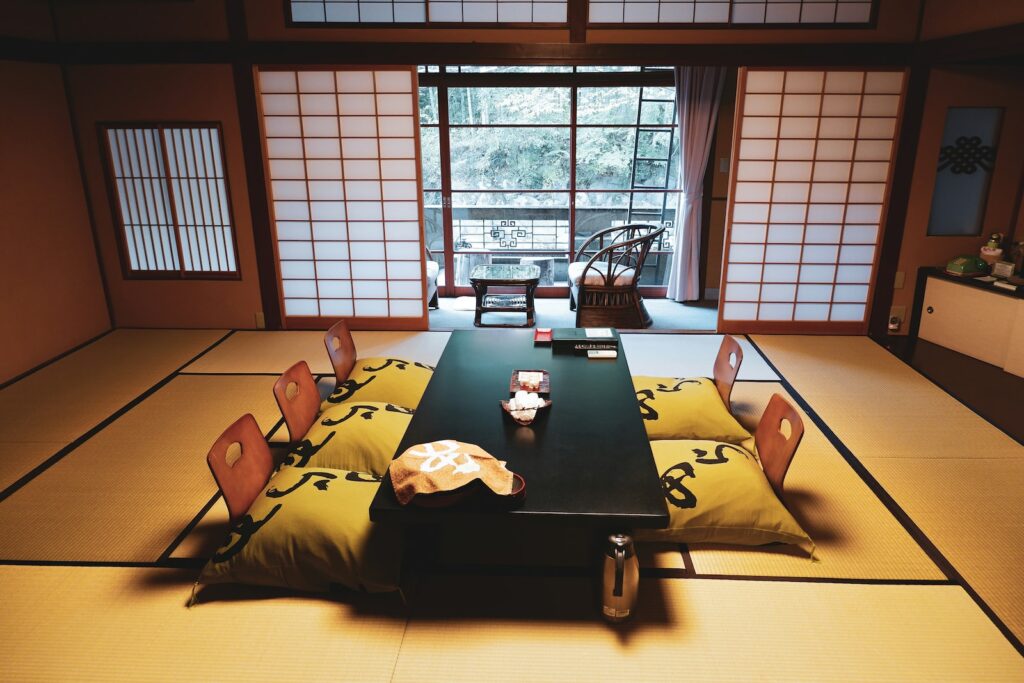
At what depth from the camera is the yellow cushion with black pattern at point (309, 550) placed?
2238 mm

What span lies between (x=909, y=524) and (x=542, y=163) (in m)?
4.68

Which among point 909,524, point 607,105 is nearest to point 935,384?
point 909,524

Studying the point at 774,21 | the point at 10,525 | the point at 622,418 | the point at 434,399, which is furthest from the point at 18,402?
the point at 774,21

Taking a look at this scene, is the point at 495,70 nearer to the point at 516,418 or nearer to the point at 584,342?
the point at 584,342

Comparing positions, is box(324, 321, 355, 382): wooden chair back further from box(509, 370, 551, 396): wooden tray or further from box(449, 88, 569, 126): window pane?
box(449, 88, 569, 126): window pane

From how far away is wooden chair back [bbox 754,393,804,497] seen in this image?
7.96 feet

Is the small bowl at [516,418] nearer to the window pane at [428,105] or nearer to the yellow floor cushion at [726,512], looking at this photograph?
the yellow floor cushion at [726,512]

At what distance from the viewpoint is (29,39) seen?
4.49 metres

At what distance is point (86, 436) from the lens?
3535 millimetres

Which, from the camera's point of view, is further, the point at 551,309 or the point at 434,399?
the point at 551,309

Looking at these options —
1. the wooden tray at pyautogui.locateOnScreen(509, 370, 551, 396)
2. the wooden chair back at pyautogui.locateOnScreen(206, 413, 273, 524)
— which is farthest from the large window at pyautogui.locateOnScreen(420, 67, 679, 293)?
the wooden chair back at pyautogui.locateOnScreen(206, 413, 273, 524)

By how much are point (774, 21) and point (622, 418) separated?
3.60 m

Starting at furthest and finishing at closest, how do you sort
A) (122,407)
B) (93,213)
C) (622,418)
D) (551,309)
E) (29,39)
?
(551,309)
(93,213)
(29,39)
(122,407)
(622,418)

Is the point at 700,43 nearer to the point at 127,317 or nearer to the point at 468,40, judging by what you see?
the point at 468,40
